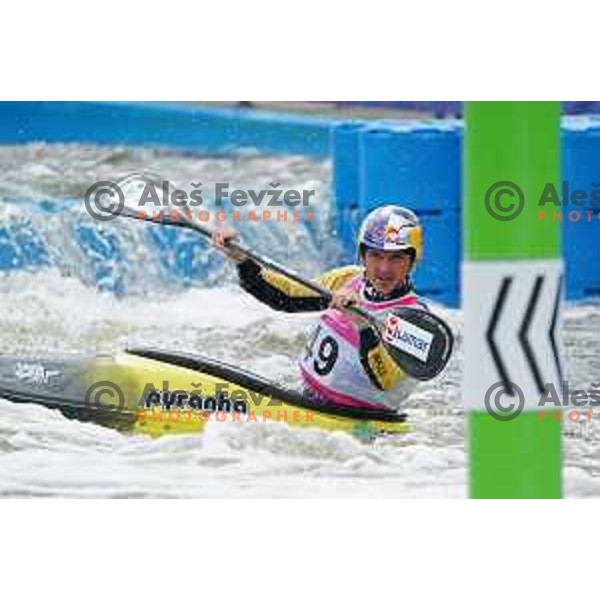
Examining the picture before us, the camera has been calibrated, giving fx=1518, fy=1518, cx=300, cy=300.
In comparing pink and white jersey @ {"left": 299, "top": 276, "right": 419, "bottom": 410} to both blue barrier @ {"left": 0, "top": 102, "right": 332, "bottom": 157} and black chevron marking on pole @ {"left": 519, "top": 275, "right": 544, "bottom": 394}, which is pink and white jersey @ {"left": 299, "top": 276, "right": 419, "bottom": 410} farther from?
blue barrier @ {"left": 0, "top": 102, "right": 332, "bottom": 157}

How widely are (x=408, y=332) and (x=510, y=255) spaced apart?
30 cm

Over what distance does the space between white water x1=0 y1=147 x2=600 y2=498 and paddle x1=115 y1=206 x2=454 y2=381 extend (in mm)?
35

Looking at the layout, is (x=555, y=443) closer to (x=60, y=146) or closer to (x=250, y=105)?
(x=250, y=105)

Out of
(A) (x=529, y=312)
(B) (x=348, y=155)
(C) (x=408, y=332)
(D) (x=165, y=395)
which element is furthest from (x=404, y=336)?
(D) (x=165, y=395)

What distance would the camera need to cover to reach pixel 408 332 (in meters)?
3.53

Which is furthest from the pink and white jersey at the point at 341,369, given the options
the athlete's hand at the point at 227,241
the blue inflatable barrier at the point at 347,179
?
the athlete's hand at the point at 227,241

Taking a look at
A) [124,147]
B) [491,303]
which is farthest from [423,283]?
[124,147]

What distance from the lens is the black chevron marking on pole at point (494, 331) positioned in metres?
3.45

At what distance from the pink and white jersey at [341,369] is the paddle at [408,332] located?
0.03 meters

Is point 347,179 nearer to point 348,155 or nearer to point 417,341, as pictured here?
point 348,155

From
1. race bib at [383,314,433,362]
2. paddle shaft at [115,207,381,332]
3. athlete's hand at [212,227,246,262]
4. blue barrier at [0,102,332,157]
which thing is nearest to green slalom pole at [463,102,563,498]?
race bib at [383,314,433,362]

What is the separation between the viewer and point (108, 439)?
3623mm

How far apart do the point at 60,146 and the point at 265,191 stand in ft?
1.63

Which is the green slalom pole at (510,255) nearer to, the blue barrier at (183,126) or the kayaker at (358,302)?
the kayaker at (358,302)
